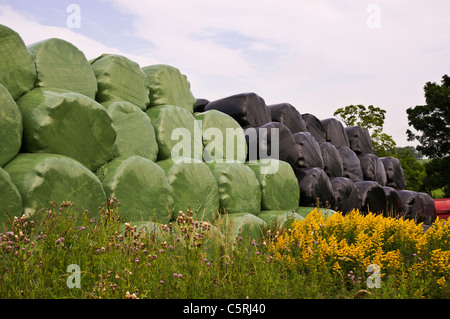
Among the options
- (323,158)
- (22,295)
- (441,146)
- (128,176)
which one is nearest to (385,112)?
(441,146)

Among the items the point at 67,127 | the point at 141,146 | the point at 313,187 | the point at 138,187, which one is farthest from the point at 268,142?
the point at 67,127

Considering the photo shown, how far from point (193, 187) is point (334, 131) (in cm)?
521

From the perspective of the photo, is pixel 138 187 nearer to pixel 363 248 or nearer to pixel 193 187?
pixel 193 187

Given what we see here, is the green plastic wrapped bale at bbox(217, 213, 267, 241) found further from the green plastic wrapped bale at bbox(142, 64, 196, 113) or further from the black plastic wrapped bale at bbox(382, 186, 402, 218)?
the black plastic wrapped bale at bbox(382, 186, 402, 218)

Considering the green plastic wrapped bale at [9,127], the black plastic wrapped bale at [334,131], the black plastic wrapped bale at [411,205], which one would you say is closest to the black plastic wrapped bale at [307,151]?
the black plastic wrapped bale at [334,131]

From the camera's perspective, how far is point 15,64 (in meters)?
4.14

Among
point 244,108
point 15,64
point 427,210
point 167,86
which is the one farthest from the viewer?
point 427,210

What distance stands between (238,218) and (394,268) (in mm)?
1882

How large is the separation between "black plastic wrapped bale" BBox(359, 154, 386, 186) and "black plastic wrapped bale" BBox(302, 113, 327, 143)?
1526 mm

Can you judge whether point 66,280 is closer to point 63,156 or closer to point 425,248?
point 63,156

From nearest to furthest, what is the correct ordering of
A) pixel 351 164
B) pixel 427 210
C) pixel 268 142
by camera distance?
1. pixel 268 142
2. pixel 351 164
3. pixel 427 210

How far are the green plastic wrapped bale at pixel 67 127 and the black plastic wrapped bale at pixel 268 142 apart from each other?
260 centimetres
